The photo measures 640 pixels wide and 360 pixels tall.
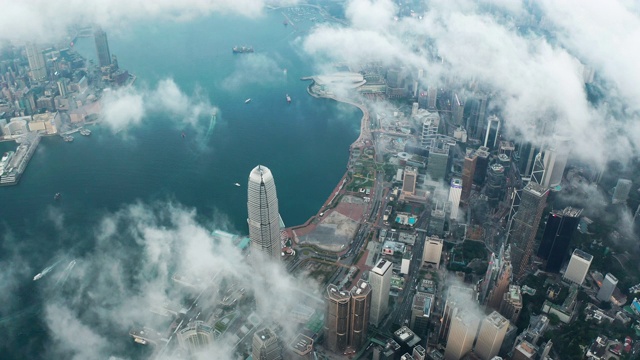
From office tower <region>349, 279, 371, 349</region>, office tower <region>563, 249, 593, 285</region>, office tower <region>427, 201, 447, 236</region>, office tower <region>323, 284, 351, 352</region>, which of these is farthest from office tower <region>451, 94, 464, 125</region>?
office tower <region>323, 284, 351, 352</region>

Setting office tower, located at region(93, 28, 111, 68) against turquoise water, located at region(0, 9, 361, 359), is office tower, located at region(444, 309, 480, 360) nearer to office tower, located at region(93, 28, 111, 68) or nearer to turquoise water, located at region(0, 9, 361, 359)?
turquoise water, located at region(0, 9, 361, 359)

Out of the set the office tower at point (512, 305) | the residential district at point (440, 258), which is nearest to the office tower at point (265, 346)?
the residential district at point (440, 258)

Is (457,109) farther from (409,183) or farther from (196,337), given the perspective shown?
(196,337)

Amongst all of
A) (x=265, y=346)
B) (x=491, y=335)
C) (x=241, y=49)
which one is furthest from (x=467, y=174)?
(x=241, y=49)

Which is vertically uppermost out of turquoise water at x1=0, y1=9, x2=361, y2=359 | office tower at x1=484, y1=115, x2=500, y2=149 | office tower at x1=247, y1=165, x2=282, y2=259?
office tower at x1=247, y1=165, x2=282, y2=259

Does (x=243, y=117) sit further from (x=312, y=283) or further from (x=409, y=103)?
(x=312, y=283)

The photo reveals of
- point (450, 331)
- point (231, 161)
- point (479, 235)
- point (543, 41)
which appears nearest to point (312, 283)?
point (450, 331)

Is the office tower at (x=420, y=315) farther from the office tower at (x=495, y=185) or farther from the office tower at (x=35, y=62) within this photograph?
the office tower at (x=35, y=62)
